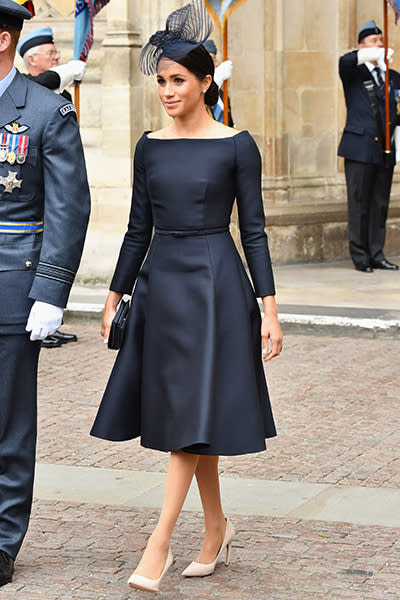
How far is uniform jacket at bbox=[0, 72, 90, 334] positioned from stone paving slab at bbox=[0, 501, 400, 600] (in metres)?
0.84

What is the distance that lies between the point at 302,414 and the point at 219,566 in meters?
2.41

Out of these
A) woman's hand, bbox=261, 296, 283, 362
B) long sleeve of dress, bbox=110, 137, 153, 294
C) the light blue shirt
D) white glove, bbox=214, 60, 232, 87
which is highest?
the light blue shirt

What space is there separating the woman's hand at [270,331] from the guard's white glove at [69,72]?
489 cm

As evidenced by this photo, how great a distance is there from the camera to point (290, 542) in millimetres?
4848

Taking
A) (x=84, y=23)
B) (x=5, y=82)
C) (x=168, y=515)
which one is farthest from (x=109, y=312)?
(x=84, y=23)

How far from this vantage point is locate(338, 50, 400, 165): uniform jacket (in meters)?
12.3

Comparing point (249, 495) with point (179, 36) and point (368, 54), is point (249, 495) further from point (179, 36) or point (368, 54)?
point (368, 54)

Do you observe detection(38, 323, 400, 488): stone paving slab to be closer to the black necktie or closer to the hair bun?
the hair bun

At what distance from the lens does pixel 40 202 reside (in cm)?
445

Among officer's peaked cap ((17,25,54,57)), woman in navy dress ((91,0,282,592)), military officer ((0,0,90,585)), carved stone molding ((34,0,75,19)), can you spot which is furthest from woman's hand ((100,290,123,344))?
carved stone molding ((34,0,75,19))

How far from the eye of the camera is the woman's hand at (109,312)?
Result: 4555mm

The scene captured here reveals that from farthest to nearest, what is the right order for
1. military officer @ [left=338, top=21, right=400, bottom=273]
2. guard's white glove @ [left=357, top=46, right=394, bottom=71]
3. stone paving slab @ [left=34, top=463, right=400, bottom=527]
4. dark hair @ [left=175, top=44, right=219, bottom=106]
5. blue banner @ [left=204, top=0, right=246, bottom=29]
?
military officer @ [left=338, top=21, right=400, bottom=273] → guard's white glove @ [left=357, top=46, right=394, bottom=71] → blue banner @ [left=204, top=0, right=246, bottom=29] → stone paving slab @ [left=34, top=463, right=400, bottom=527] → dark hair @ [left=175, top=44, right=219, bottom=106]

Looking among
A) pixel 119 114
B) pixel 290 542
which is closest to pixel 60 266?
pixel 290 542

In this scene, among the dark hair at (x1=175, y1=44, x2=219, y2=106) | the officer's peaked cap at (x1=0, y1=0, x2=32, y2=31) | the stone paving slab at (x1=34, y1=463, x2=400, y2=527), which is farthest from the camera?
the stone paving slab at (x1=34, y1=463, x2=400, y2=527)
